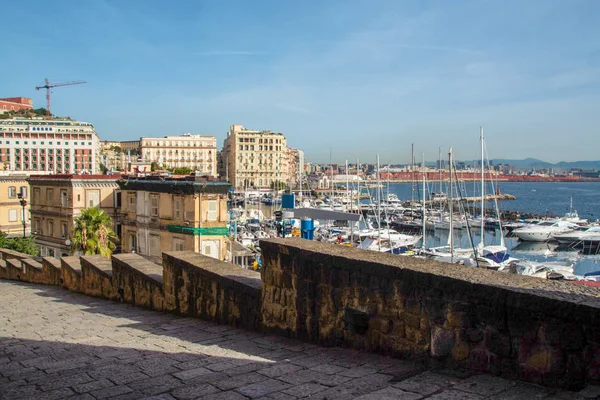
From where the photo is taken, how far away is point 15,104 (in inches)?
6718

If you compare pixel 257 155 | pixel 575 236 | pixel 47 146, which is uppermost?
pixel 47 146

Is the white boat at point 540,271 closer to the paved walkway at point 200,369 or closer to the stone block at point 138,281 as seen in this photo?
the stone block at point 138,281

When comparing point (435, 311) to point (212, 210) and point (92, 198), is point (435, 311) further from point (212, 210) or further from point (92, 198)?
point (92, 198)

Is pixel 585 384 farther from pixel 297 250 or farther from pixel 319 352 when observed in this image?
pixel 297 250

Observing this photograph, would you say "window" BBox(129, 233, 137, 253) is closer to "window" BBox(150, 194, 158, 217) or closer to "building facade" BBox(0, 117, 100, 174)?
"window" BBox(150, 194, 158, 217)

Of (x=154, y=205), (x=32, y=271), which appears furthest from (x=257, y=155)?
(x=32, y=271)

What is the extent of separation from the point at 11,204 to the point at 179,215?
25139 mm

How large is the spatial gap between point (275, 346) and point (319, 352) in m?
0.78

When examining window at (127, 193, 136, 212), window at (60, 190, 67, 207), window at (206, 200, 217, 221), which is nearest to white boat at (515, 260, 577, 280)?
window at (206, 200, 217, 221)

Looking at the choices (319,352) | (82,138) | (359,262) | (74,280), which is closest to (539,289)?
(359,262)

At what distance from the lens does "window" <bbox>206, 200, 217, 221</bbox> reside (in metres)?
27.4

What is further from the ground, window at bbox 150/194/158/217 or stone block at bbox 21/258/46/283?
window at bbox 150/194/158/217

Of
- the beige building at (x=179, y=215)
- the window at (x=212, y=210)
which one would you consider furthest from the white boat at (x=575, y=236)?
the window at (x=212, y=210)

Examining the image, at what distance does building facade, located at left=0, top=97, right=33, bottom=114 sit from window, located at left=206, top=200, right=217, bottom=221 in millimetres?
159615
